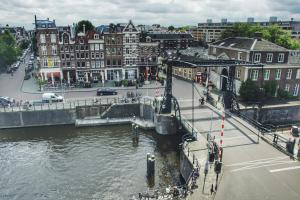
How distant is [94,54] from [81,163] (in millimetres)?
34722

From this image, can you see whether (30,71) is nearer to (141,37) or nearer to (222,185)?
(141,37)

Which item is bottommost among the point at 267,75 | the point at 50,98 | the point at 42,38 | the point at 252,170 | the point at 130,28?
the point at 252,170

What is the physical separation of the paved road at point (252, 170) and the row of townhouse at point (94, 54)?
1364 inches

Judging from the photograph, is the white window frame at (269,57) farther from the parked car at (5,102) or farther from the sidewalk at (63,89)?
the parked car at (5,102)

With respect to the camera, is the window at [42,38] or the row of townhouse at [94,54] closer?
the window at [42,38]

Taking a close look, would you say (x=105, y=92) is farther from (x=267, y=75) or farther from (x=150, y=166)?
(x=267, y=75)

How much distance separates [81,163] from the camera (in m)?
31.4

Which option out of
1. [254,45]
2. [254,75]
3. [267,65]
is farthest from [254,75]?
[254,45]

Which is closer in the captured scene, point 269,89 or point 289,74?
point 269,89

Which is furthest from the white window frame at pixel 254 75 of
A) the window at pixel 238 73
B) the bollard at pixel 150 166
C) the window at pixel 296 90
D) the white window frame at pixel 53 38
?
the white window frame at pixel 53 38

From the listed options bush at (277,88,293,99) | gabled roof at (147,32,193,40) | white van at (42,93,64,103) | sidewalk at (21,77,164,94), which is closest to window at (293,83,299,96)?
bush at (277,88,293,99)

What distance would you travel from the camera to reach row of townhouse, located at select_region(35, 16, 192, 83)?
5834 cm

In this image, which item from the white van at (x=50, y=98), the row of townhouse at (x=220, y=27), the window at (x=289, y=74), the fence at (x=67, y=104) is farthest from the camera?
the row of townhouse at (x=220, y=27)

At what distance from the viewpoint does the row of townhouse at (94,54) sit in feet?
191
